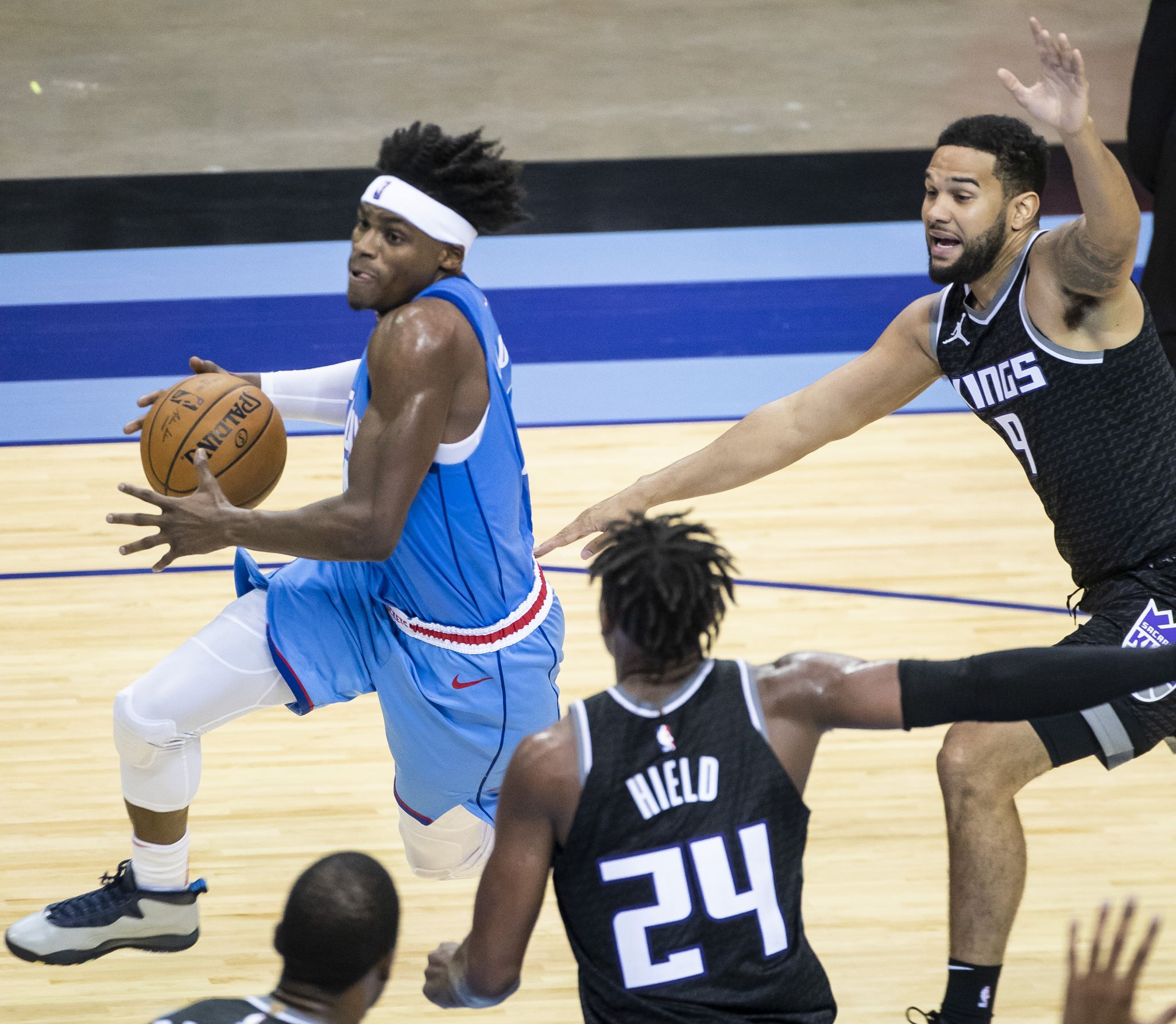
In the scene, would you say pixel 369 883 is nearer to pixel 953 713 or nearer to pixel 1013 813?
pixel 953 713

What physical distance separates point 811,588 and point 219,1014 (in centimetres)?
370

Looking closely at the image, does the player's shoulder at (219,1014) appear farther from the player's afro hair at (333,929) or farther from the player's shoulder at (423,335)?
the player's shoulder at (423,335)

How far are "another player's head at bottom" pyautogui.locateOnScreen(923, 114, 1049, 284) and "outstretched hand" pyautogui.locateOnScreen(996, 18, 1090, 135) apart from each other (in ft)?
0.48

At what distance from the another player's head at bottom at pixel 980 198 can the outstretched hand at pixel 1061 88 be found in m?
0.15

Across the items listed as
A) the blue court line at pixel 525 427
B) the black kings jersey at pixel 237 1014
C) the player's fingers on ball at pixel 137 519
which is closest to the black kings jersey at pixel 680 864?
the black kings jersey at pixel 237 1014

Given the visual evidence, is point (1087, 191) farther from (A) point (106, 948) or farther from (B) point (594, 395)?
(B) point (594, 395)

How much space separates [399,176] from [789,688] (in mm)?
1571

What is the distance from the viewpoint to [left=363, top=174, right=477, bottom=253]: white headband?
329 cm

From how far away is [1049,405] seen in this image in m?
3.42

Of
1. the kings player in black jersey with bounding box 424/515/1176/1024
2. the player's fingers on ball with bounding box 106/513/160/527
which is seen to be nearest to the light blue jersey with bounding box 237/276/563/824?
the player's fingers on ball with bounding box 106/513/160/527

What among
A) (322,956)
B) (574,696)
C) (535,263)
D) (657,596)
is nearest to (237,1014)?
(322,956)

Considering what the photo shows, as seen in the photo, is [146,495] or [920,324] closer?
[146,495]

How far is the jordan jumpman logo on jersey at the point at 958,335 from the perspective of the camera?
356cm

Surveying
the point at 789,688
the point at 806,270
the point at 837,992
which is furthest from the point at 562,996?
the point at 806,270
